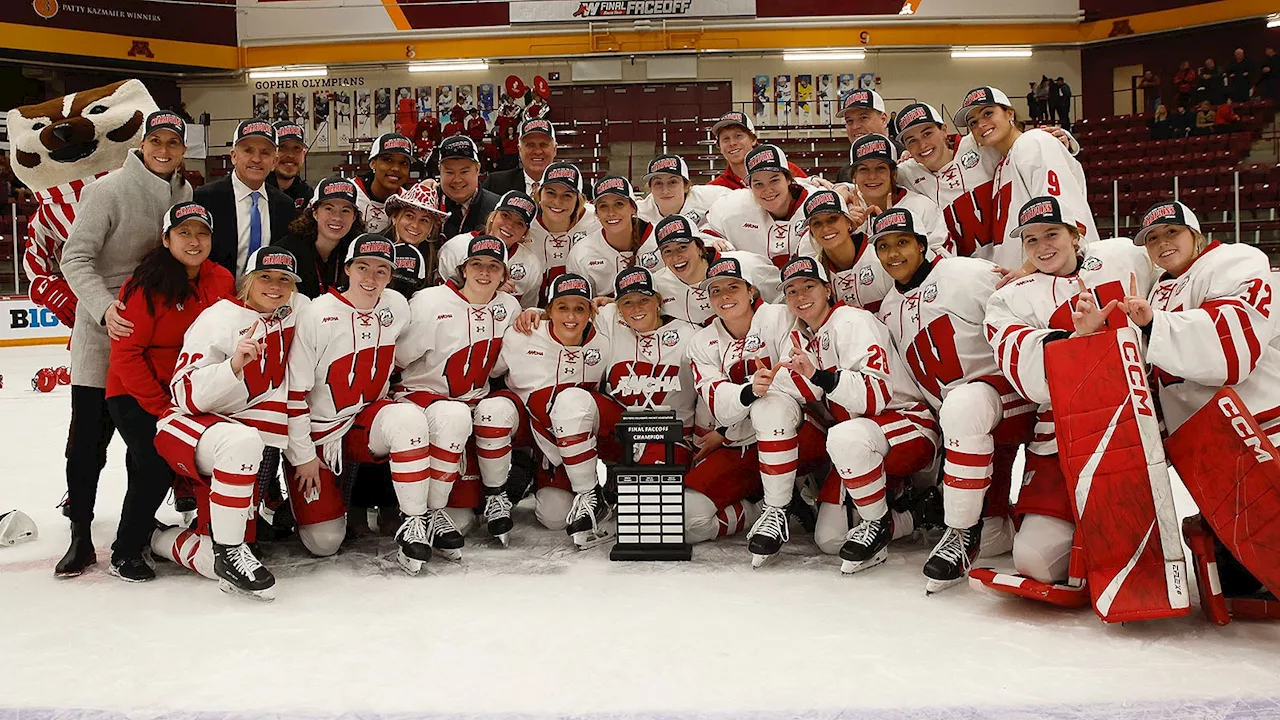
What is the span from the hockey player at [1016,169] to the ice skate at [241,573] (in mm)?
3093

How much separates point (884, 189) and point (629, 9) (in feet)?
50.0

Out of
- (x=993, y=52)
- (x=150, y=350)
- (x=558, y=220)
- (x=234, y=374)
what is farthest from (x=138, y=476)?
(x=993, y=52)

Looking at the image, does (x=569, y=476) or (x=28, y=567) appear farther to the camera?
(x=569, y=476)

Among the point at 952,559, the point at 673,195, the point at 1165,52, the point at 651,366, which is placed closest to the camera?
the point at 952,559

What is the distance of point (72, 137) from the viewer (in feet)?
14.0

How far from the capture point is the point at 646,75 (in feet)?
62.0

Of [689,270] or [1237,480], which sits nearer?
[1237,480]

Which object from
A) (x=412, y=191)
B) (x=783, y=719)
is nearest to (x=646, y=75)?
(x=412, y=191)

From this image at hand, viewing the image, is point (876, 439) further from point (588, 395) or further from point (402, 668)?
point (402, 668)

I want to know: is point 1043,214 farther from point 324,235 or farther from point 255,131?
point 255,131

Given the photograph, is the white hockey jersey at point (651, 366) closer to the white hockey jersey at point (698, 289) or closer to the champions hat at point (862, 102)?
the white hockey jersey at point (698, 289)

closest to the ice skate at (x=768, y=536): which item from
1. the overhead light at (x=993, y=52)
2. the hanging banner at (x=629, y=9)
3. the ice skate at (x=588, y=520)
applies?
the ice skate at (x=588, y=520)

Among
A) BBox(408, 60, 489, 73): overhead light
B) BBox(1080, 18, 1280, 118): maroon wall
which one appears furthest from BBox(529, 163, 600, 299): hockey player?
A: BBox(1080, 18, 1280, 118): maroon wall

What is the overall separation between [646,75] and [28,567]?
54.2ft
